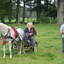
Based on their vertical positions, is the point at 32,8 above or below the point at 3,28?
below

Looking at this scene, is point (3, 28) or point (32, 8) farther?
point (32, 8)

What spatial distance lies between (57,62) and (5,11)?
119 feet

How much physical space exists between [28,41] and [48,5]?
41385mm

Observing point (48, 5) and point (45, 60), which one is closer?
point (45, 60)

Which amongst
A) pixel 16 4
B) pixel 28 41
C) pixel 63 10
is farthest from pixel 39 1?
pixel 28 41

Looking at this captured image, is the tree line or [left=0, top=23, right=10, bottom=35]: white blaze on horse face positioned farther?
the tree line

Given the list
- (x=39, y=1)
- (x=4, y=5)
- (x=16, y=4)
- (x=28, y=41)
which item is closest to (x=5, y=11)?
(x=4, y=5)

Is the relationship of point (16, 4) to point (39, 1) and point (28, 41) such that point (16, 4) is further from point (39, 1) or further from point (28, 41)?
point (28, 41)

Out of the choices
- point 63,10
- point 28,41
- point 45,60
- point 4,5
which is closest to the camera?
point 45,60

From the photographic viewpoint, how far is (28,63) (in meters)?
7.03

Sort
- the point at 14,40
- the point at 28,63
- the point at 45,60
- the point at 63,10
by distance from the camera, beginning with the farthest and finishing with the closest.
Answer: the point at 63,10, the point at 14,40, the point at 45,60, the point at 28,63

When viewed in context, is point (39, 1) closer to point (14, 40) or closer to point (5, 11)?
point (5, 11)

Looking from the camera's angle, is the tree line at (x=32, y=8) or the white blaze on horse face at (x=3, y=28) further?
the tree line at (x=32, y=8)

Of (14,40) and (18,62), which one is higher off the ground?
(14,40)
